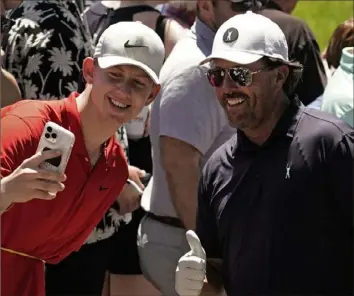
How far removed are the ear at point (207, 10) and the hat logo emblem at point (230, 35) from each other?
0.80 metres

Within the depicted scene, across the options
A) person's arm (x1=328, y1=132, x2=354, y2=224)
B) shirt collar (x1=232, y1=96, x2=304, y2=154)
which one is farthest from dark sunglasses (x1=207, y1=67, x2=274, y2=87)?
person's arm (x1=328, y1=132, x2=354, y2=224)

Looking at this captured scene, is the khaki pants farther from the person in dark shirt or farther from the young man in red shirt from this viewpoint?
the person in dark shirt

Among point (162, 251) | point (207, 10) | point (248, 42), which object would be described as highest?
point (248, 42)

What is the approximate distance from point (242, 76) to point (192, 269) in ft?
1.98

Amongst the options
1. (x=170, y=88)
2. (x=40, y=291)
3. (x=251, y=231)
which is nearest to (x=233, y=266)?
(x=251, y=231)

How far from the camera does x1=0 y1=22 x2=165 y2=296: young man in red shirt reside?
119 inches

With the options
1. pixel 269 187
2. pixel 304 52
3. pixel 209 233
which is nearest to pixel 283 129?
pixel 269 187

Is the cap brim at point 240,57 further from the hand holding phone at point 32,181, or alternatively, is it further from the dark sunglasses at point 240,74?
the hand holding phone at point 32,181

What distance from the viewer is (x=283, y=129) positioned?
2.95 metres

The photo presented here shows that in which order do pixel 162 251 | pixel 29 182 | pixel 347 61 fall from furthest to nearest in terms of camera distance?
1. pixel 347 61
2. pixel 162 251
3. pixel 29 182

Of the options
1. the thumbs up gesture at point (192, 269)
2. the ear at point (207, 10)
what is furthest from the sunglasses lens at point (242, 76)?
the ear at point (207, 10)

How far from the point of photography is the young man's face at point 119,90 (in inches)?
124

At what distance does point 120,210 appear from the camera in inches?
157

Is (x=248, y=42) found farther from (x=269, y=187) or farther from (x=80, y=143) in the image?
(x=80, y=143)
